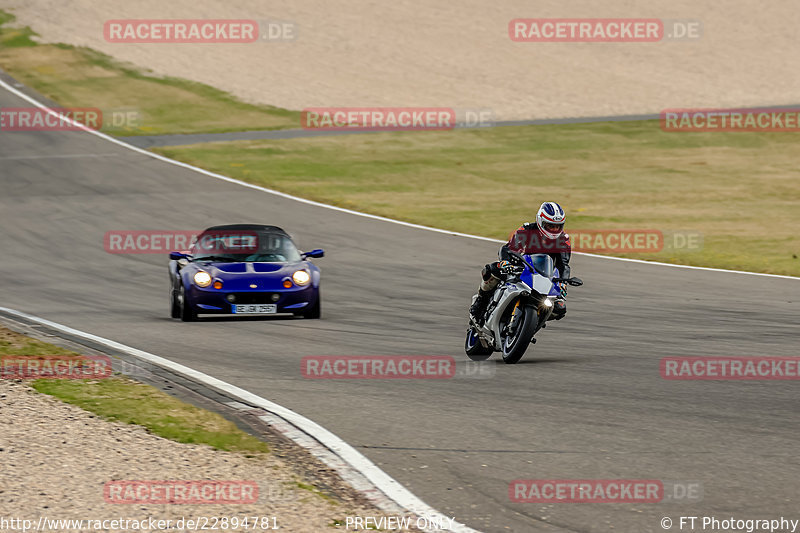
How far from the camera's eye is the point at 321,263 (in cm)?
2138

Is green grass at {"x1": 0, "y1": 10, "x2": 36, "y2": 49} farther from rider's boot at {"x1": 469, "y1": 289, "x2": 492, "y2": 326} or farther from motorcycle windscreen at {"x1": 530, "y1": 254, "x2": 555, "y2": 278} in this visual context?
motorcycle windscreen at {"x1": 530, "y1": 254, "x2": 555, "y2": 278}

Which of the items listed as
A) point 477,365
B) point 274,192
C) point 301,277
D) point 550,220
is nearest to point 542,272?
point 550,220

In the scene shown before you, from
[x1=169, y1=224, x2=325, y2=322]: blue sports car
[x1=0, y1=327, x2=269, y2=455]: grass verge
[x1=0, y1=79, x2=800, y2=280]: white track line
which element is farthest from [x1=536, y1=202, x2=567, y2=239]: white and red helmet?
[x1=0, y1=79, x2=800, y2=280]: white track line

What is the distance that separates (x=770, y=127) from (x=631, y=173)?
12233 mm

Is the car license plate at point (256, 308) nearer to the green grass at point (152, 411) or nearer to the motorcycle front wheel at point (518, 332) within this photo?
the motorcycle front wheel at point (518, 332)

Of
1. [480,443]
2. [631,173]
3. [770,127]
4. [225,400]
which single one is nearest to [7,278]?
[225,400]

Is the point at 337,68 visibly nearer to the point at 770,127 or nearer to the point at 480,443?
the point at 770,127

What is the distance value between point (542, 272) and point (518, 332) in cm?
63

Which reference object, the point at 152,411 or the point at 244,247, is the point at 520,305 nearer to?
the point at 152,411

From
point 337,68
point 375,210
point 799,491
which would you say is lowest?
point 799,491

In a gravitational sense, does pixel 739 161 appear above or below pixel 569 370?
above

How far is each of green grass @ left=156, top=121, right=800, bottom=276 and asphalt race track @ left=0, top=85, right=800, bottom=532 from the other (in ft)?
10.5

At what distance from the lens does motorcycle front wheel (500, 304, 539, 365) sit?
10703mm

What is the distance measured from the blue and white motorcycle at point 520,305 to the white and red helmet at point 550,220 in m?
0.24
